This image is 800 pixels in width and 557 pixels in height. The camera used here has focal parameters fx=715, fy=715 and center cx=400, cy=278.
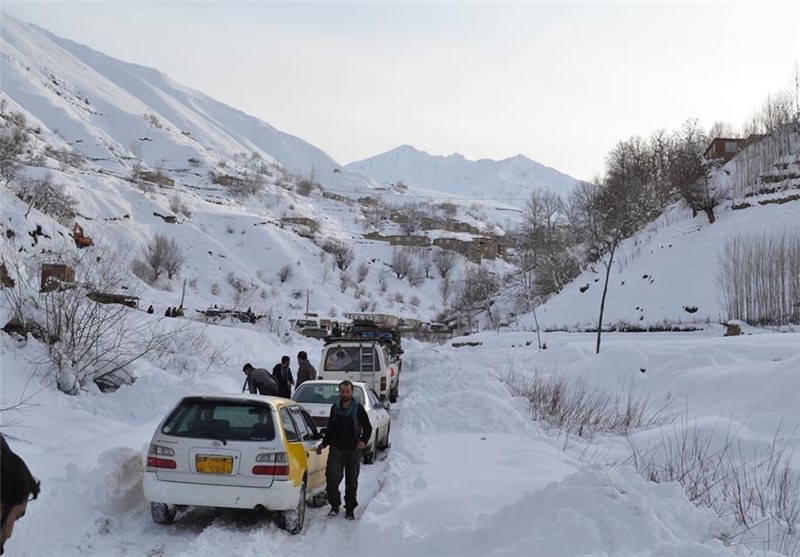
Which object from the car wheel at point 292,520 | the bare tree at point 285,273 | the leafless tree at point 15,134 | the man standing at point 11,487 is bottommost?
the car wheel at point 292,520

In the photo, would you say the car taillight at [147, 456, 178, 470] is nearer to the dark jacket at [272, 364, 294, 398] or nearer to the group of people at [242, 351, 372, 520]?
the group of people at [242, 351, 372, 520]

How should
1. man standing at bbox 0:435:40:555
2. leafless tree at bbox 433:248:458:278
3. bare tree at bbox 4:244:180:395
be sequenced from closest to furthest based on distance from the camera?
man standing at bbox 0:435:40:555 → bare tree at bbox 4:244:180:395 → leafless tree at bbox 433:248:458:278

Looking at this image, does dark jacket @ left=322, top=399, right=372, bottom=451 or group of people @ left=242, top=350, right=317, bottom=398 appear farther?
group of people @ left=242, top=350, right=317, bottom=398

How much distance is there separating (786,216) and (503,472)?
155 ft

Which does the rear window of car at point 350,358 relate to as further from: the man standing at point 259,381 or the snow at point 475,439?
the man standing at point 259,381

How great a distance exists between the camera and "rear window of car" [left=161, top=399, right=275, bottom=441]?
7.90 metres

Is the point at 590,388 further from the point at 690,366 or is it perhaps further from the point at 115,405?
the point at 115,405

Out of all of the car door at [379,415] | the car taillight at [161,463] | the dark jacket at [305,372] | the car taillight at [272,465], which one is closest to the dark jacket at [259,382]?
the dark jacket at [305,372]

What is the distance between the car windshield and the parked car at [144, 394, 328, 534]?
462 cm

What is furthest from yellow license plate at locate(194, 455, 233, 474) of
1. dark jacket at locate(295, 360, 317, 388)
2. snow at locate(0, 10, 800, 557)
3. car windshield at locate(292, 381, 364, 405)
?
dark jacket at locate(295, 360, 317, 388)

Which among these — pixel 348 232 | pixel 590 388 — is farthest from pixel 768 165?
pixel 348 232

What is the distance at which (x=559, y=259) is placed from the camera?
70312 millimetres

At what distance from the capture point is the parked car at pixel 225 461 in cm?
769

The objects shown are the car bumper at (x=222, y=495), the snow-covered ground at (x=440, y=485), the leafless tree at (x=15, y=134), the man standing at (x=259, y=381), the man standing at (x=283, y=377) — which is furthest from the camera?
the leafless tree at (x=15, y=134)
